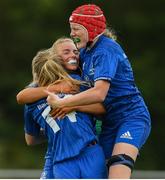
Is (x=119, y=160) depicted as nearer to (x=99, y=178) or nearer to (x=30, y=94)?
(x=99, y=178)

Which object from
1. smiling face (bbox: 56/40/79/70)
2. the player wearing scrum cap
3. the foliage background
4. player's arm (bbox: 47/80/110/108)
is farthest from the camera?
the foliage background

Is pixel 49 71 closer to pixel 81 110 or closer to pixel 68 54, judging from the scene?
pixel 68 54

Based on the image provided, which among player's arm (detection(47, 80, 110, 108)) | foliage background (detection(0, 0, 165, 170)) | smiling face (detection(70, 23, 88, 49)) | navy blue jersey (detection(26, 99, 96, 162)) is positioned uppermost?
smiling face (detection(70, 23, 88, 49))

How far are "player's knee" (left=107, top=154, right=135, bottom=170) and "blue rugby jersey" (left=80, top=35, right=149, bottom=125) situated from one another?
33 cm

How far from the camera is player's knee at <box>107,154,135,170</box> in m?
7.01

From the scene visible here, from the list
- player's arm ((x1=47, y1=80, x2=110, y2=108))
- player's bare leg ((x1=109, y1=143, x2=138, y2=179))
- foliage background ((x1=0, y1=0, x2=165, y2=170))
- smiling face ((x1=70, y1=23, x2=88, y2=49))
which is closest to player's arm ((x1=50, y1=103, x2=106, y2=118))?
player's arm ((x1=47, y1=80, x2=110, y2=108))

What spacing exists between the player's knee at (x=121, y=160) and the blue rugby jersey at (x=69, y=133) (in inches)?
8.0

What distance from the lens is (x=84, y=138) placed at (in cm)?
707

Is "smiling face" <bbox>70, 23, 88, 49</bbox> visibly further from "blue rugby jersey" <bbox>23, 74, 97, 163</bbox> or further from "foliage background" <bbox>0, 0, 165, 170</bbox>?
"foliage background" <bbox>0, 0, 165, 170</bbox>

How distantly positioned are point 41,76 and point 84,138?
59cm

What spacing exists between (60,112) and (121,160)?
550 millimetres

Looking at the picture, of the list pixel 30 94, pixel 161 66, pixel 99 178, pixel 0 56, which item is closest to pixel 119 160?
pixel 99 178

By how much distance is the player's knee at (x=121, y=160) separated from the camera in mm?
7012

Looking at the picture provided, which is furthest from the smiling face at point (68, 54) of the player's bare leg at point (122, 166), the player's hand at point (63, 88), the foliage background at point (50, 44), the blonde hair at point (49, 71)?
the foliage background at point (50, 44)
